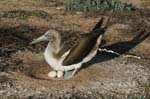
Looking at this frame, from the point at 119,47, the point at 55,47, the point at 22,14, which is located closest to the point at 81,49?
the point at 55,47

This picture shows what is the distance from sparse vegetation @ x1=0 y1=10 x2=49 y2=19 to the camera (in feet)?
42.5

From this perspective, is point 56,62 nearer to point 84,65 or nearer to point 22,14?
point 84,65

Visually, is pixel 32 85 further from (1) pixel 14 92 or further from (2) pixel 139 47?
(2) pixel 139 47

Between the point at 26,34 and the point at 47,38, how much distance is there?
8.04 ft

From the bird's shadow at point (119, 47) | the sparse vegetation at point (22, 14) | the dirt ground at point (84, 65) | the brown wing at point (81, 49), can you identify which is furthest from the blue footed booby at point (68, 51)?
the sparse vegetation at point (22, 14)

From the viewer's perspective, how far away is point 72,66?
30.9 ft

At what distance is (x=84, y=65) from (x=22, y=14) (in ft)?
11.1

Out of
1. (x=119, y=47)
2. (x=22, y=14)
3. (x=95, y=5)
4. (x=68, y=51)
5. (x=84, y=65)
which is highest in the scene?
(x=68, y=51)

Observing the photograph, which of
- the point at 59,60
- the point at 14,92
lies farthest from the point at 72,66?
the point at 14,92

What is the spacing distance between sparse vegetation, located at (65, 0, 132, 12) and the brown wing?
15.4ft

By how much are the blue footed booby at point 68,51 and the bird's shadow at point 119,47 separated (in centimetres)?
86

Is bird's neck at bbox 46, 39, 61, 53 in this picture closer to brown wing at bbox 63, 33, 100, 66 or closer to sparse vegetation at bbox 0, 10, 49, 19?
brown wing at bbox 63, 33, 100, 66

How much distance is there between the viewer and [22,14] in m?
13.2

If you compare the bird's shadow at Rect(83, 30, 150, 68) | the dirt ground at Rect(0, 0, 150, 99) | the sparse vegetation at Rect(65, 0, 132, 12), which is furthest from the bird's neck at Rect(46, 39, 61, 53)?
the sparse vegetation at Rect(65, 0, 132, 12)
